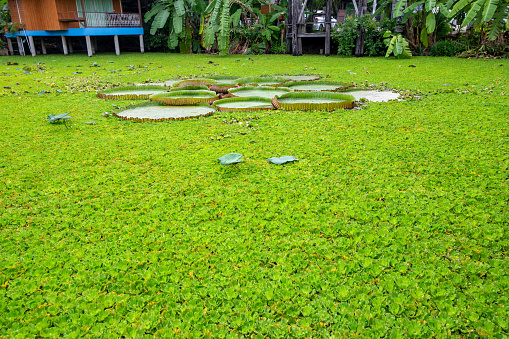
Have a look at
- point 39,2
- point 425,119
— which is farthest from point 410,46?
point 39,2

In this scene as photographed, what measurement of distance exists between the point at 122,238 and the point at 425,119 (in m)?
3.28

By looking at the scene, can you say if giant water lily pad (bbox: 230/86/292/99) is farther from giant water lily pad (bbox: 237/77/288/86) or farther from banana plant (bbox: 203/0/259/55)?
banana plant (bbox: 203/0/259/55)

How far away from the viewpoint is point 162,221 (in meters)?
1.86

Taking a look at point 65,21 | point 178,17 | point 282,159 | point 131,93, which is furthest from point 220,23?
point 282,159

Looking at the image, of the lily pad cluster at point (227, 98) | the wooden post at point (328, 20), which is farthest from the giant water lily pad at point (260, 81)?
the wooden post at point (328, 20)

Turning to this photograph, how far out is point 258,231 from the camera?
5.72ft

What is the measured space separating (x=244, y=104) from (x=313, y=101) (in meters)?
0.96

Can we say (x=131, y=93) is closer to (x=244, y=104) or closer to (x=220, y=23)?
(x=244, y=104)

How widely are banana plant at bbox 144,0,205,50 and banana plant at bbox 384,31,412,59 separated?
659 centimetres

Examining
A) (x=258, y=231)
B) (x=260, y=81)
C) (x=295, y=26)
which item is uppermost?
(x=295, y=26)

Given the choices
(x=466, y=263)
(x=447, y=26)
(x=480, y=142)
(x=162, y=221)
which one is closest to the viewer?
(x=466, y=263)

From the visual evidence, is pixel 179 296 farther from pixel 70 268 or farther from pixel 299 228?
pixel 299 228

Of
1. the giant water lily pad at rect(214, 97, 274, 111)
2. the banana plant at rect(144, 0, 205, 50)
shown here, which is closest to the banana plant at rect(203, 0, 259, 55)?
the banana plant at rect(144, 0, 205, 50)

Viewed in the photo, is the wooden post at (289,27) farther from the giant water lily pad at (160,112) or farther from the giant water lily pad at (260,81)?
the giant water lily pad at (160,112)
